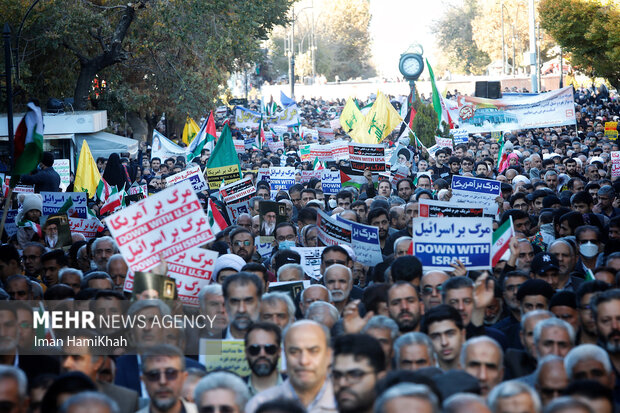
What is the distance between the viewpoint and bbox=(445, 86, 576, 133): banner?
2030cm

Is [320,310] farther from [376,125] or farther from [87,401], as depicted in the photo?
[376,125]

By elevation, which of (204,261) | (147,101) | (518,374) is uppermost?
(147,101)

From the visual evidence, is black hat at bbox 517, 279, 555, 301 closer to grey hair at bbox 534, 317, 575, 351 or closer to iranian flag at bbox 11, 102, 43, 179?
grey hair at bbox 534, 317, 575, 351

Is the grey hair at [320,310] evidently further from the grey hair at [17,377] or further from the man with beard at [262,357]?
the grey hair at [17,377]

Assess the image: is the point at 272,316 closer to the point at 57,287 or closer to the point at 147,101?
the point at 57,287

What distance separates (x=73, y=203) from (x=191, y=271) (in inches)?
210

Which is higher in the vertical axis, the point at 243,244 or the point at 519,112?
the point at 519,112

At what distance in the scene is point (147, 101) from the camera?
1254 inches

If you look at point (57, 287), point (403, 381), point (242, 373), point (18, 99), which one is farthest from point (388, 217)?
point (18, 99)

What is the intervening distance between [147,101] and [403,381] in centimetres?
2808

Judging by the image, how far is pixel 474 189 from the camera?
12.6 m

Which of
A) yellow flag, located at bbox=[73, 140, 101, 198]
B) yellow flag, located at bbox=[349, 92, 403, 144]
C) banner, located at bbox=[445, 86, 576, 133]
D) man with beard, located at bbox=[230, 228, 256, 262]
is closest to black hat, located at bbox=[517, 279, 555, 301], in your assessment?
man with beard, located at bbox=[230, 228, 256, 262]

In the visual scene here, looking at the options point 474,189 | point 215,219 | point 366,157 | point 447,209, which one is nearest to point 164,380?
point 447,209

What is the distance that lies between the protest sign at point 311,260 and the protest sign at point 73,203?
13.8 ft
